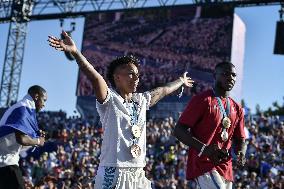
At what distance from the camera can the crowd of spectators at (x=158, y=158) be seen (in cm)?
1413

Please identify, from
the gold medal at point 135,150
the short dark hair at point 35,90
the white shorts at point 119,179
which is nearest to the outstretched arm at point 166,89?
the gold medal at point 135,150

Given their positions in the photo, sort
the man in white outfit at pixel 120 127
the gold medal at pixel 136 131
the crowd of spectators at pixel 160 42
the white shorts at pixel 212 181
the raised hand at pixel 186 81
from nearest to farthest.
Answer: the man in white outfit at pixel 120 127
the gold medal at pixel 136 131
the white shorts at pixel 212 181
the raised hand at pixel 186 81
the crowd of spectators at pixel 160 42

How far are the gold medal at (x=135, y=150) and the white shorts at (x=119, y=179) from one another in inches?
3.9

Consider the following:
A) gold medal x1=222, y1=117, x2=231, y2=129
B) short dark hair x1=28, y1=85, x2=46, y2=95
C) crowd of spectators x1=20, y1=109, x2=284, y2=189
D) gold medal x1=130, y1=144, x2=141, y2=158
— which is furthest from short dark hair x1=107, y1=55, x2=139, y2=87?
crowd of spectators x1=20, y1=109, x2=284, y2=189

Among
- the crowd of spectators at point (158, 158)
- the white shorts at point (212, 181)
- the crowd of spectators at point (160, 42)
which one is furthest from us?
the crowd of spectators at point (160, 42)

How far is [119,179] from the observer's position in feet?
12.0

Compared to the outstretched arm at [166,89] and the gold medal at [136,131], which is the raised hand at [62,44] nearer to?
the gold medal at [136,131]

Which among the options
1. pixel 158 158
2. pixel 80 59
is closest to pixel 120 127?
pixel 80 59

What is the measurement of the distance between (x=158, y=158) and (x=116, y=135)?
1437 cm

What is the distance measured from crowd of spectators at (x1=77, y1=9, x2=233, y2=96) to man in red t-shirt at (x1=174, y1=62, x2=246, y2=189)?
19.2 m

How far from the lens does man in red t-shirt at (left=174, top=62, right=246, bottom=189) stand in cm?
430

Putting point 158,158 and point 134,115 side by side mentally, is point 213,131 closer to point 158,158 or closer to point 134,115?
point 134,115

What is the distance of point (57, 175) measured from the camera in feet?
57.6

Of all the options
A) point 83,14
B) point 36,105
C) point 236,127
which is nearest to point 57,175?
point 83,14
